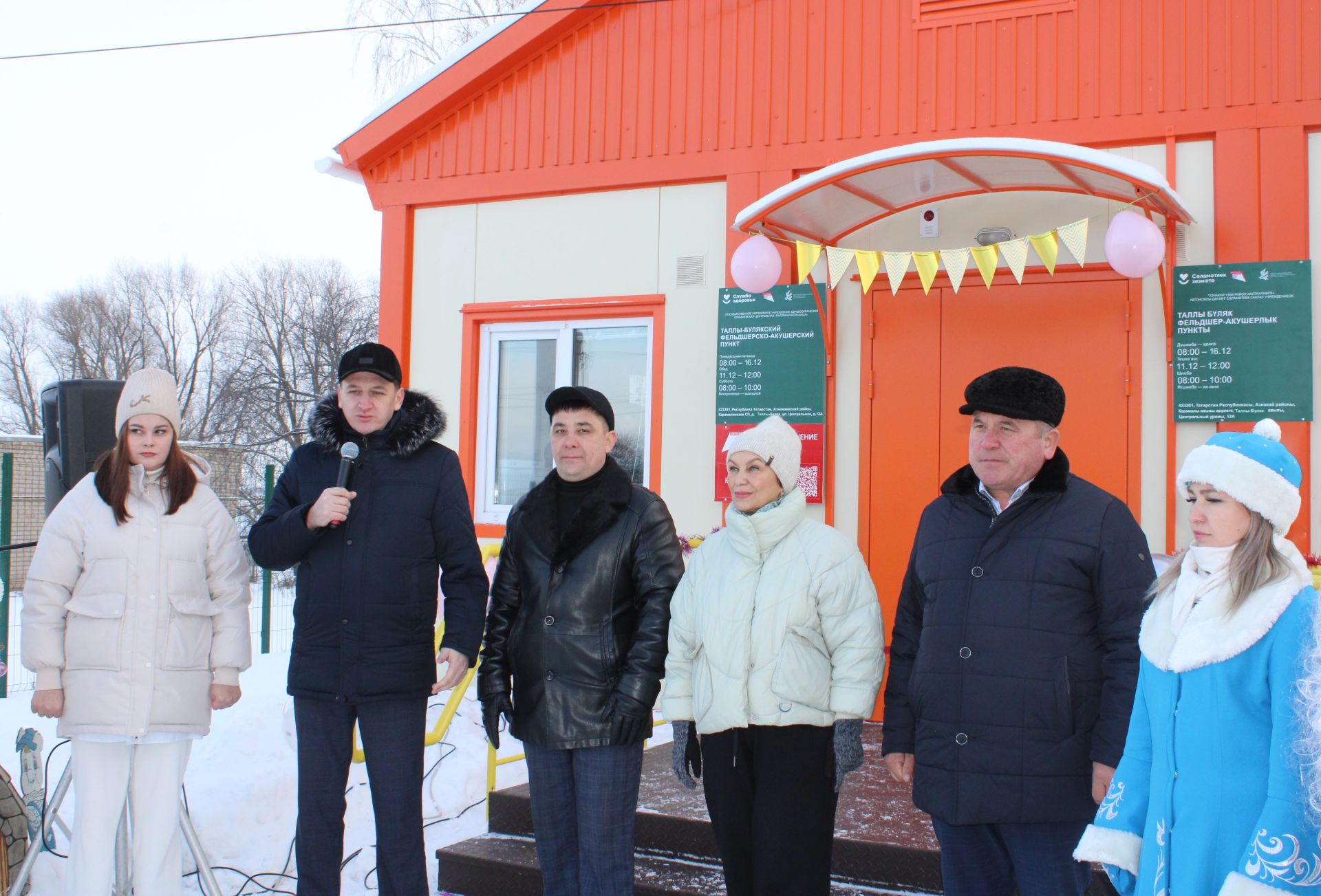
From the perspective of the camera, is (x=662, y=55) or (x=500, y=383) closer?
(x=662, y=55)

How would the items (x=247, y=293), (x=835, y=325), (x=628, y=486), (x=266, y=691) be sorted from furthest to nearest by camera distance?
(x=247, y=293) < (x=266, y=691) < (x=835, y=325) < (x=628, y=486)

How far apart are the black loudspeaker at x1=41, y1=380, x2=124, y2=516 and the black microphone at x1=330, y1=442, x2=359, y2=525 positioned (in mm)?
1731

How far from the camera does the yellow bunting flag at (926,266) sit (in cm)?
516

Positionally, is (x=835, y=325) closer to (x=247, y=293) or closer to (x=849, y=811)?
(x=849, y=811)

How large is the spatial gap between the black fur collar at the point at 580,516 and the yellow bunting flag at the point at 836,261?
242 centimetres

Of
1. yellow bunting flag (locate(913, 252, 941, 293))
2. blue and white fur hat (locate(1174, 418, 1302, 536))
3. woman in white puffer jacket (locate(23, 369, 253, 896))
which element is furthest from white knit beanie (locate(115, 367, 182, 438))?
yellow bunting flag (locate(913, 252, 941, 293))

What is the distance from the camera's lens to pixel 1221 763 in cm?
203

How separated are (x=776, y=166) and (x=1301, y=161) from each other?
2.45m

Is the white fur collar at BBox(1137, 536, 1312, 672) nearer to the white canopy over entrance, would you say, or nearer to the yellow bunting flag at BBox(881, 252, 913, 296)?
the white canopy over entrance

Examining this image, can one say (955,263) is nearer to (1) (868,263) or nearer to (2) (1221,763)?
(1) (868,263)

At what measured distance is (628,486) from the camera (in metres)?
3.25

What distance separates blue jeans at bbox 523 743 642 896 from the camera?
9.98ft

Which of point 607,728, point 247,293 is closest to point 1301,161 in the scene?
point 607,728

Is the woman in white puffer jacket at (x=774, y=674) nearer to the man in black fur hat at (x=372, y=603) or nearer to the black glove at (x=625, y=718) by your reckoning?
the black glove at (x=625, y=718)
